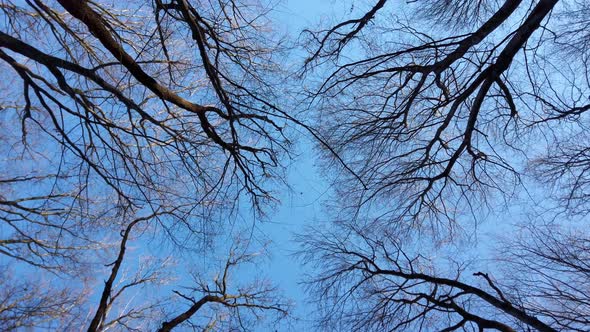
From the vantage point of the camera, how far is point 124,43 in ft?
16.9

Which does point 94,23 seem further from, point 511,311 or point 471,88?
point 511,311

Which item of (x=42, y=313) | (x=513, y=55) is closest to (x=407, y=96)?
(x=513, y=55)

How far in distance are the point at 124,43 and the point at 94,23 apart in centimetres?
101

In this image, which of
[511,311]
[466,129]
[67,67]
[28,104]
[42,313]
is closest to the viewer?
[67,67]

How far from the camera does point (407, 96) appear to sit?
233 inches

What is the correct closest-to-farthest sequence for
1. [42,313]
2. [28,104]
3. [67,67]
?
[67,67], [28,104], [42,313]

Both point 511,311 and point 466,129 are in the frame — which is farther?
point 466,129

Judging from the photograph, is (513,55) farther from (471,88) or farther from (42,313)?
(42,313)

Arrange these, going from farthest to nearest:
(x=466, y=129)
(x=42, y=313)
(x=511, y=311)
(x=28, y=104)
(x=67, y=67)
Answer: (x=42, y=313), (x=466, y=129), (x=511, y=311), (x=28, y=104), (x=67, y=67)

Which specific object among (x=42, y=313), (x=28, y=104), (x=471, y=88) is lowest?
(x=42, y=313)

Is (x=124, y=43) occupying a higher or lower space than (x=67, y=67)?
higher

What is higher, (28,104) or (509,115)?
(509,115)

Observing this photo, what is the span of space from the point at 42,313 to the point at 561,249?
844cm

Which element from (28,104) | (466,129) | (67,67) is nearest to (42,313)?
(28,104)
